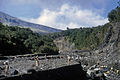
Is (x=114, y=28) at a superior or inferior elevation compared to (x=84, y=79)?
superior

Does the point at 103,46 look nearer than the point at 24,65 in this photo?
No

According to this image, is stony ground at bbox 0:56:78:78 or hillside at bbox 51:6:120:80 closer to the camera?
stony ground at bbox 0:56:78:78

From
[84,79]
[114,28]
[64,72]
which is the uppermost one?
[114,28]

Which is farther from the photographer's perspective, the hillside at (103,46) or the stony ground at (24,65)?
the hillside at (103,46)

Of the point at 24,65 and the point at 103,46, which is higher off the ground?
the point at 24,65

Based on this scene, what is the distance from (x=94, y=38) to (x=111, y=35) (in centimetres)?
2642

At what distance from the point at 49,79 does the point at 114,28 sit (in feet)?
262

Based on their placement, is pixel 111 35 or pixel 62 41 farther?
pixel 62 41

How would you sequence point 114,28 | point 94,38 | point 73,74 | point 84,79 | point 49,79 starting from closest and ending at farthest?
point 49,79 < point 73,74 < point 84,79 < point 114,28 < point 94,38

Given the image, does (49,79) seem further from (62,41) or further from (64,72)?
(62,41)

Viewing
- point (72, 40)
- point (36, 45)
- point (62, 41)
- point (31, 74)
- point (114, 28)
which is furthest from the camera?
point (62, 41)

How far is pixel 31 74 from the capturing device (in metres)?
18.0

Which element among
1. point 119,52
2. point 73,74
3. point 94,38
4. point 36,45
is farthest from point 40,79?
point 94,38

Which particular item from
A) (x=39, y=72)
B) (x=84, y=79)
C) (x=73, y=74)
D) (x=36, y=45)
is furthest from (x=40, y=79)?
(x=36, y=45)
